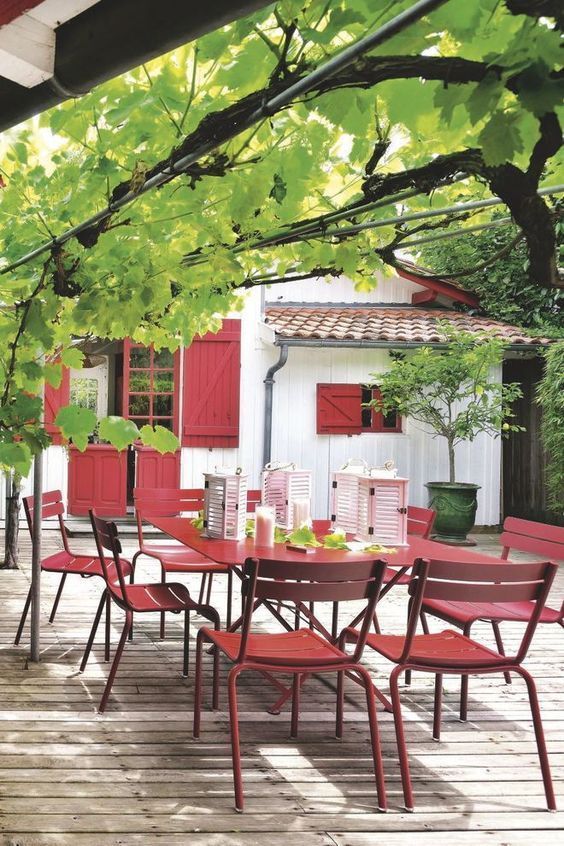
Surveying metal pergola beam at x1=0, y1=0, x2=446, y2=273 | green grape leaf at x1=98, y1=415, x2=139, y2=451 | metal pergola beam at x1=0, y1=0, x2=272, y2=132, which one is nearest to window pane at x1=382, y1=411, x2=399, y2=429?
green grape leaf at x1=98, y1=415, x2=139, y2=451

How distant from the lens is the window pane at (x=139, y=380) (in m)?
10.1

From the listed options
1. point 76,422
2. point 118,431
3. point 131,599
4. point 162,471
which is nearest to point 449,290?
point 162,471

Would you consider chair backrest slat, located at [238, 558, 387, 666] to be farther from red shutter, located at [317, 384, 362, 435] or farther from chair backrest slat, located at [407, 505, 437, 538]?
red shutter, located at [317, 384, 362, 435]

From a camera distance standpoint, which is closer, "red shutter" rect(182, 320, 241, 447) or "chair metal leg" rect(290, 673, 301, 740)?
"chair metal leg" rect(290, 673, 301, 740)

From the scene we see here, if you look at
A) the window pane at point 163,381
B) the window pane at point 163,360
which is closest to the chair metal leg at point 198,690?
the window pane at point 163,381

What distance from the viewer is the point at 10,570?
7090 millimetres

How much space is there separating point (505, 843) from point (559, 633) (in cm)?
311

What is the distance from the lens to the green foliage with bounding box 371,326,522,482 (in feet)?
30.2

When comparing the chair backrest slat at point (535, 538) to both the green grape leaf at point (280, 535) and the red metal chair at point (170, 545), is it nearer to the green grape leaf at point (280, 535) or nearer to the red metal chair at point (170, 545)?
the green grape leaf at point (280, 535)

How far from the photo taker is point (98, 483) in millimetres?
10016

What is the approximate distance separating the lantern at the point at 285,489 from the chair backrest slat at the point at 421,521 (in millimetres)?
766

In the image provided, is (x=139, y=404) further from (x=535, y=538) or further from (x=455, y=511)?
(x=535, y=538)

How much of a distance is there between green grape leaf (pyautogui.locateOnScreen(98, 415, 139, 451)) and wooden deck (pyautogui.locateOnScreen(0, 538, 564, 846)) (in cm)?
127

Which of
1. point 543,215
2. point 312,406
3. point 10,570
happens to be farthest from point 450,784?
point 312,406
